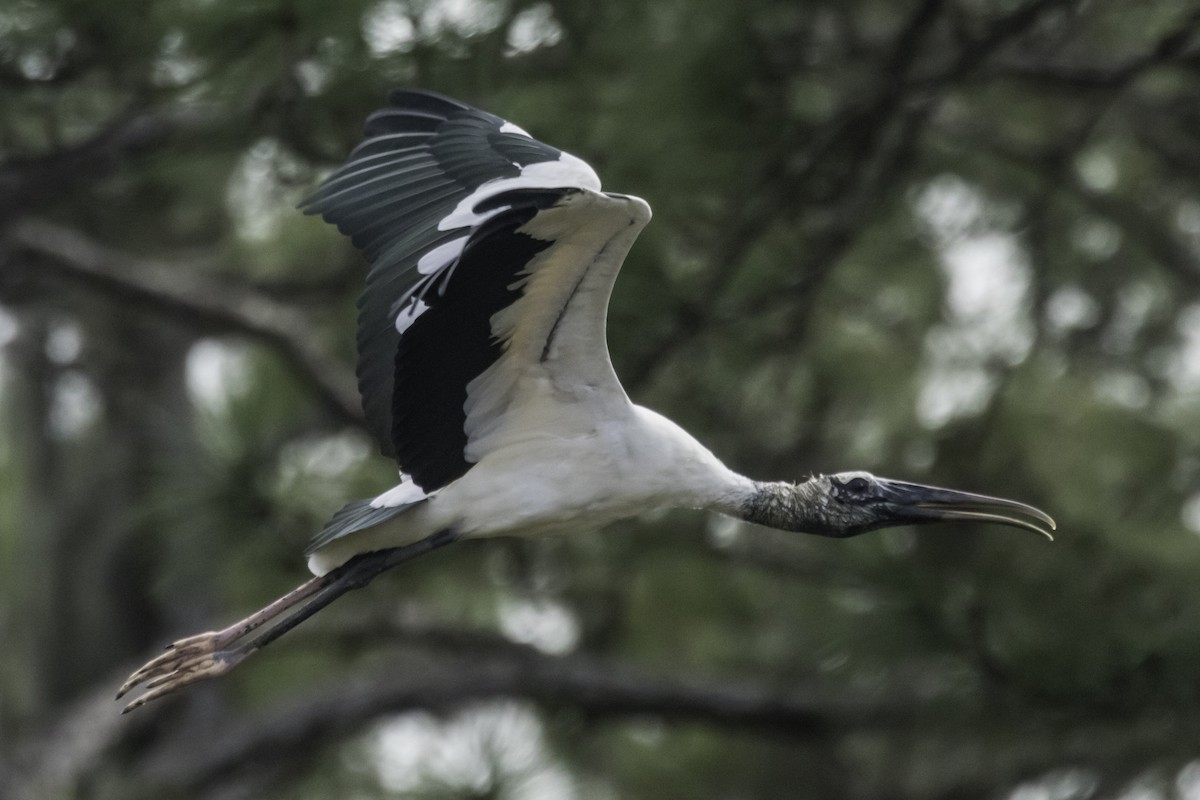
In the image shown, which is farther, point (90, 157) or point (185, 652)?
point (90, 157)

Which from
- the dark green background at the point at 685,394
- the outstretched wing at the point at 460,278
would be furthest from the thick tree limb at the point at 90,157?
the outstretched wing at the point at 460,278

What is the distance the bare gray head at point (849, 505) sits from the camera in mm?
3564

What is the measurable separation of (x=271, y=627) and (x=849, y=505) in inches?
44.3

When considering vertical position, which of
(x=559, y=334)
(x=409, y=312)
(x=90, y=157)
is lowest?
(x=90, y=157)

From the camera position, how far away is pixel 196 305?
5461 millimetres

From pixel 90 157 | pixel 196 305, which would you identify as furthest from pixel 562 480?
pixel 196 305

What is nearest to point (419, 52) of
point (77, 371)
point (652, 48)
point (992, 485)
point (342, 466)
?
point (652, 48)

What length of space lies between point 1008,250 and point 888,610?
231 cm

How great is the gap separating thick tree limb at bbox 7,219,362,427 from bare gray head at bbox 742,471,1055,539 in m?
1.72

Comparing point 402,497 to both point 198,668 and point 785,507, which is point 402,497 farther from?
point 785,507

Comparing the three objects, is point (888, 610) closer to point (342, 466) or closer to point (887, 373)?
point (342, 466)

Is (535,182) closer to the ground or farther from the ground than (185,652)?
farther from the ground

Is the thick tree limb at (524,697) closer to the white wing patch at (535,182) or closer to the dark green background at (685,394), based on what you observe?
the dark green background at (685,394)

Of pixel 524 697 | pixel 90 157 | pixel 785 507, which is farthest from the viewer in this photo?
pixel 524 697
